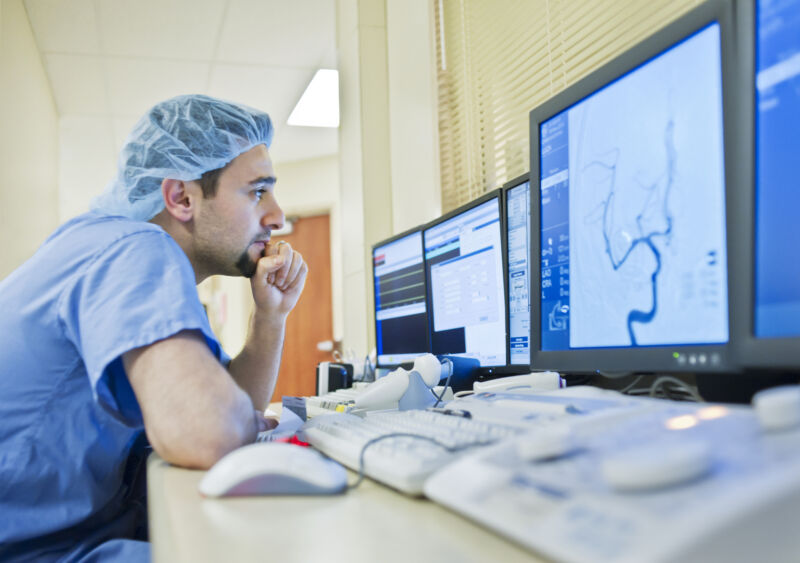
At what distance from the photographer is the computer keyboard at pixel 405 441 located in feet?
1.88

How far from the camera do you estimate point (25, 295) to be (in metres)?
0.96

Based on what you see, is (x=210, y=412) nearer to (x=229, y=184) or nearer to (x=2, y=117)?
(x=229, y=184)

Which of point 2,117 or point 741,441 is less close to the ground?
point 2,117

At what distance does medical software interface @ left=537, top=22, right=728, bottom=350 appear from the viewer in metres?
0.64

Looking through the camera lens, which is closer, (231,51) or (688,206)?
(688,206)

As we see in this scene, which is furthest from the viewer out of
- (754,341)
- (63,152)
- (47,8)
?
(63,152)

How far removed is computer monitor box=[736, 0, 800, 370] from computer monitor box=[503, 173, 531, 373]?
2.04 ft

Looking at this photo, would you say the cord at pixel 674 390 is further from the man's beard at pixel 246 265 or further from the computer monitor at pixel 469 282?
the man's beard at pixel 246 265

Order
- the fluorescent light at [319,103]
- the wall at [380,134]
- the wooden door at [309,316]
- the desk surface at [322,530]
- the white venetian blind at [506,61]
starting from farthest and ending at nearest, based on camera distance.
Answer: the wooden door at [309,316]
the fluorescent light at [319,103]
the wall at [380,134]
the white venetian blind at [506,61]
the desk surface at [322,530]

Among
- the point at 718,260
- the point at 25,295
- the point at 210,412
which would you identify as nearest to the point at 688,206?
the point at 718,260

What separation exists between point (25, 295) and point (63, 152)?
4560 millimetres

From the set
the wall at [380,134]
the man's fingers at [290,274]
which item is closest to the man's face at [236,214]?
the man's fingers at [290,274]

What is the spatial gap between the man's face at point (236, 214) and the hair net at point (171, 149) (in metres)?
0.05

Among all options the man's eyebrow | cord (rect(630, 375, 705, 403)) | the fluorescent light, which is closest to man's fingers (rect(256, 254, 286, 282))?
the man's eyebrow
